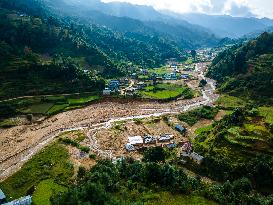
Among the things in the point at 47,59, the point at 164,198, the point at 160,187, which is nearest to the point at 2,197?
the point at 160,187

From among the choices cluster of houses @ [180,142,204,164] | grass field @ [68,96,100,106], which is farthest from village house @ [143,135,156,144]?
grass field @ [68,96,100,106]

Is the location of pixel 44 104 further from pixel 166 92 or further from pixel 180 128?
pixel 166 92

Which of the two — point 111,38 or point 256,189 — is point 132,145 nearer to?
point 256,189

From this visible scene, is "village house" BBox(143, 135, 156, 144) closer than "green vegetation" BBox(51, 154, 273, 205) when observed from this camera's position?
No

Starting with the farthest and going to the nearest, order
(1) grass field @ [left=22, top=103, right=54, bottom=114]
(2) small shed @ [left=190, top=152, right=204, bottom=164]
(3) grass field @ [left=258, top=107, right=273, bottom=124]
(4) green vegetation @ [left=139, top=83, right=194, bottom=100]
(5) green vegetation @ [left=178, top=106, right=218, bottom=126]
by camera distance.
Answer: (4) green vegetation @ [left=139, top=83, right=194, bottom=100] < (1) grass field @ [left=22, top=103, right=54, bottom=114] < (5) green vegetation @ [left=178, top=106, right=218, bottom=126] < (3) grass field @ [left=258, top=107, right=273, bottom=124] < (2) small shed @ [left=190, top=152, right=204, bottom=164]

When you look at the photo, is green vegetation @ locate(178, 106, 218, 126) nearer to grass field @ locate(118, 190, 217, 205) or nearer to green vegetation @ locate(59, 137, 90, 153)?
green vegetation @ locate(59, 137, 90, 153)
